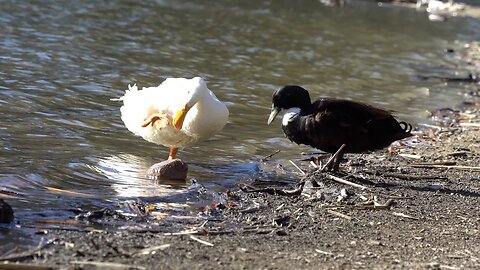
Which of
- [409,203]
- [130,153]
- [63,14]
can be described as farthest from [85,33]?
[409,203]

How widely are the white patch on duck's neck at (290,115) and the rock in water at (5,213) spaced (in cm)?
293

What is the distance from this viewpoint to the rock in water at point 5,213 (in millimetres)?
5352

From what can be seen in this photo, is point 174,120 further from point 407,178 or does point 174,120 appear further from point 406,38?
point 406,38

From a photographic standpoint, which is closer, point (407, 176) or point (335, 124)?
point (335, 124)

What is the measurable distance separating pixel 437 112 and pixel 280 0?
20.2 metres

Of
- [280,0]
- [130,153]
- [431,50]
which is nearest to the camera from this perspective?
[130,153]

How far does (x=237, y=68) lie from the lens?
14.8 meters

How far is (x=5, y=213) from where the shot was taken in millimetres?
5375

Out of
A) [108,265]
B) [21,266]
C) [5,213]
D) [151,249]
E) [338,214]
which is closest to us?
[21,266]

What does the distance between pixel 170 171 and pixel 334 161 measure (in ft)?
5.06

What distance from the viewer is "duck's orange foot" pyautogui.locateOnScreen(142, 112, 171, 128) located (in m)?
7.82

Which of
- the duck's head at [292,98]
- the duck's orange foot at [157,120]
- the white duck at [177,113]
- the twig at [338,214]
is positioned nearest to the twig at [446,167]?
the duck's head at [292,98]

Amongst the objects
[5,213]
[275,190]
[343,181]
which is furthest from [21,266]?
[343,181]

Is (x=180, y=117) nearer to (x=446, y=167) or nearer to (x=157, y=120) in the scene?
(x=157, y=120)
